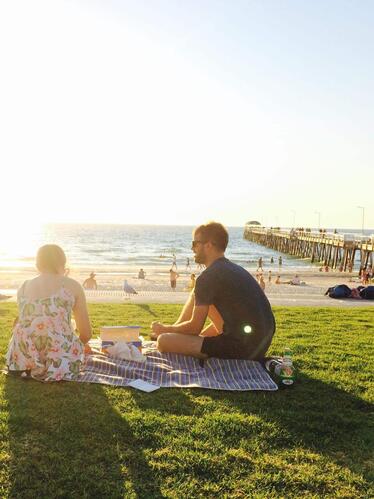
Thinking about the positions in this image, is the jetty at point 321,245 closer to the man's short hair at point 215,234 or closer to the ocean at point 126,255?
the ocean at point 126,255

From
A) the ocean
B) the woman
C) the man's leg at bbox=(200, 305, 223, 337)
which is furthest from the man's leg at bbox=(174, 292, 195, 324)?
the ocean

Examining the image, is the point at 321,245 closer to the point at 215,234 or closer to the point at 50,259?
the point at 215,234

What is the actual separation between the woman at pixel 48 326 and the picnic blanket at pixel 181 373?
0.26m

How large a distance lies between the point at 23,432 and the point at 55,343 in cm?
116

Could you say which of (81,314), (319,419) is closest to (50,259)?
(81,314)

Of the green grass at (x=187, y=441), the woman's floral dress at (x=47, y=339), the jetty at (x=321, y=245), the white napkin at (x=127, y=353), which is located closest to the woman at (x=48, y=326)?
the woman's floral dress at (x=47, y=339)

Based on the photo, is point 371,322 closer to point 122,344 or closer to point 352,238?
point 122,344

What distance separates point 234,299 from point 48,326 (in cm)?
176

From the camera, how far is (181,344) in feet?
18.3

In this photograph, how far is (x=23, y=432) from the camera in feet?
12.0

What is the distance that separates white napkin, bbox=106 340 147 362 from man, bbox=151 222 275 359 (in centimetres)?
45

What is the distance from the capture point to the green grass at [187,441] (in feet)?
9.89

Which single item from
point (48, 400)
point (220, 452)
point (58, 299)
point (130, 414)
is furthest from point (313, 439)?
point (58, 299)

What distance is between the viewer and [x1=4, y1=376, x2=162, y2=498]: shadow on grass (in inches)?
116
